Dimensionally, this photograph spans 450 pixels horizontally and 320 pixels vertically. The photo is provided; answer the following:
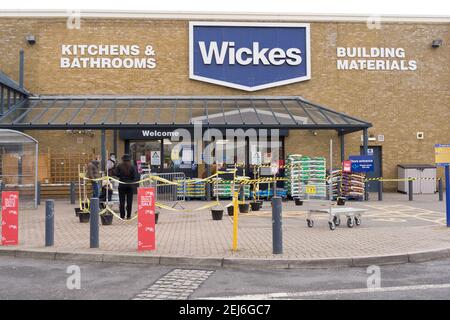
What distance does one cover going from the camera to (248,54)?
24891 mm

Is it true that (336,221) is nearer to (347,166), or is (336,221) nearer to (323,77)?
(347,166)

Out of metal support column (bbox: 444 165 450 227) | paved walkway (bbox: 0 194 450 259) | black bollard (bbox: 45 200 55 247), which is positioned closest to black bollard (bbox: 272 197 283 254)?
paved walkway (bbox: 0 194 450 259)

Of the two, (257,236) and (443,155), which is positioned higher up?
(443,155)

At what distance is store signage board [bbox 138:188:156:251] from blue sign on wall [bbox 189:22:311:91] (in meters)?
16.7

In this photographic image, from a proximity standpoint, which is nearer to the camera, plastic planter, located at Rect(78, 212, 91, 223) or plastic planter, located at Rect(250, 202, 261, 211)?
plastic planter, located at Rect(78, 212, 91, 223)

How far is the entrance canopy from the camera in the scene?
2002 centimetres

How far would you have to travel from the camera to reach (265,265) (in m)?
7.54

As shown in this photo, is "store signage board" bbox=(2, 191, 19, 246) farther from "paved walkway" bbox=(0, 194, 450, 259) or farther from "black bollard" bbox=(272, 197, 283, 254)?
"black bollard" bbox=(272, 197, 283, 254)

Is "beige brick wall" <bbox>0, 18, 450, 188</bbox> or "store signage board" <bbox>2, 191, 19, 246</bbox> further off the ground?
"beige brick wall" <bbox>0, 18, 450, 188</bbox>

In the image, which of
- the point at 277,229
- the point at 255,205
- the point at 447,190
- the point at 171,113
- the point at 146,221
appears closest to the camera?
the point at 277,229

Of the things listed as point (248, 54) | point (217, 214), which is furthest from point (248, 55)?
point (217, 214)

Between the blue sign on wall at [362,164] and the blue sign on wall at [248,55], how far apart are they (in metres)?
6.83

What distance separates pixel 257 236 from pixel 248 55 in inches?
646

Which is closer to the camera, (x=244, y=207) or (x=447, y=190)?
(x=447, y=190)
